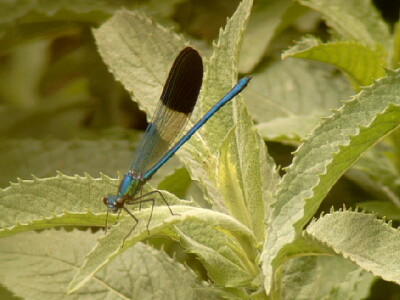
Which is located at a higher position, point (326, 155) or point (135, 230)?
point (326, 155)

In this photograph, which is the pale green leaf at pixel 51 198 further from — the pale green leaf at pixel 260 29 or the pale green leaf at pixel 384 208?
the pale green leaf at pixel 260 29

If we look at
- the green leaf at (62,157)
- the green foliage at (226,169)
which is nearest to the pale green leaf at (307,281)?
the green foliage at (226,169)

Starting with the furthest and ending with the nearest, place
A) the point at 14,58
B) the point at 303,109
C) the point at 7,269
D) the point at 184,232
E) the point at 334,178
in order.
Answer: the point at 14,58, the point at 303,109, the point at 7,269, the point at 184,232, the point at 334,178

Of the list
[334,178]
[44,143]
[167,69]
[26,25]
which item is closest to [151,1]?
[26,25]

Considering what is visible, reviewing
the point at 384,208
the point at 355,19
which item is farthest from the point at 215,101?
the point at 355,19

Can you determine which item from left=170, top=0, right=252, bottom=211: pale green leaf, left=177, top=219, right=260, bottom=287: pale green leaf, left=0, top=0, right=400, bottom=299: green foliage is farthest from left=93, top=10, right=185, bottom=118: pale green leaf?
left=177, top=219, right=260, bottom=287: pale green leaf

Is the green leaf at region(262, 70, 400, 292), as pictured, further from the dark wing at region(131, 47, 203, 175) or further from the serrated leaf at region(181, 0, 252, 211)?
the dark wing at region(131, 47, 203, 175)

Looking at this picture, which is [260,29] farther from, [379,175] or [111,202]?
[111,202]

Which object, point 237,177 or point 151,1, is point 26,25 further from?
point 237,177
